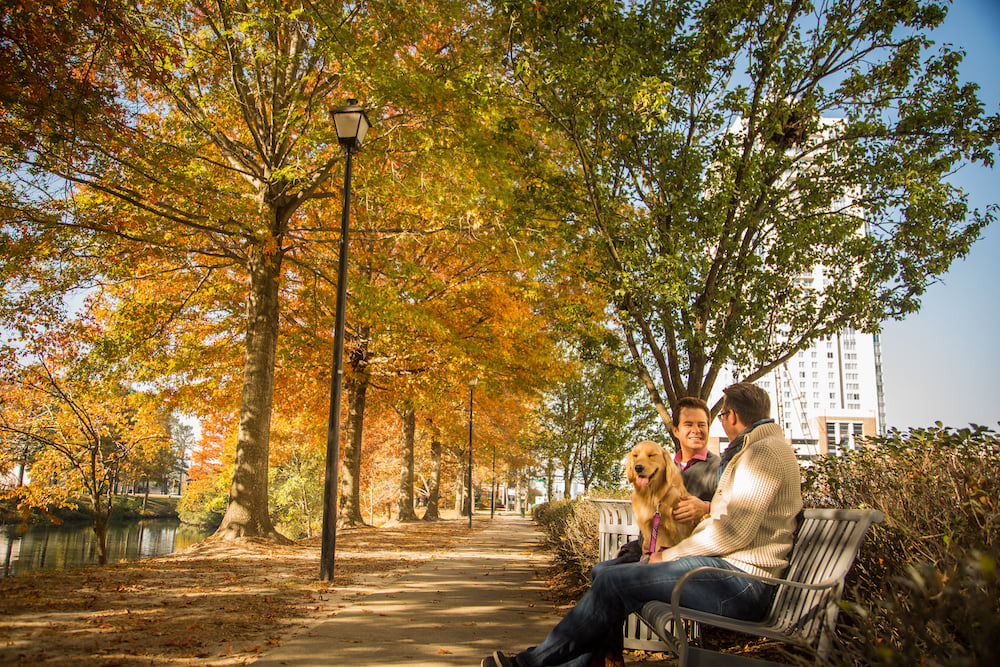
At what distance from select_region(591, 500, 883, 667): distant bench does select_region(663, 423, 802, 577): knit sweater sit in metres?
0.11

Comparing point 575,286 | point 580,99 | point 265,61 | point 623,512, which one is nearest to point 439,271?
point 575,286

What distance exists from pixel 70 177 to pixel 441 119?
19.7ft

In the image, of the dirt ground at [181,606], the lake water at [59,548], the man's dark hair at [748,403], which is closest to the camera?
the man's dark hair at [748,403]

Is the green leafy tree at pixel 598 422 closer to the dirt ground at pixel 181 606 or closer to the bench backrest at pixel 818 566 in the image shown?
the dirt ground at pixel 181 606

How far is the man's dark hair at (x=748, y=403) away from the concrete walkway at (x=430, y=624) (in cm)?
248

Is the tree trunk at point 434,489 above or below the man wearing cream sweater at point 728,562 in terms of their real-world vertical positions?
below

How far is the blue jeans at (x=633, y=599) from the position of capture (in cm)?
313

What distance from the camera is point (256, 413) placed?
1180cm

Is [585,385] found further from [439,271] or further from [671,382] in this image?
[671,382]

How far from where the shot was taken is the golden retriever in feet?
12.8

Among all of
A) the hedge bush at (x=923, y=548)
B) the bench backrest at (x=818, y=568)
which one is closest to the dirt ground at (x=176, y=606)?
the bench backrest at (x=818, y=568)

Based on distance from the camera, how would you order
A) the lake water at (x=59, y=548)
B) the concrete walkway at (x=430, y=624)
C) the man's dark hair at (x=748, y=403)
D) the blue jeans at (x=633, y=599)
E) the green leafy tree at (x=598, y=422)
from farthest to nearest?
the green leafy tree at (x=598, y=422), the lake water at (x=59, y=548), the concrete walkway at (x=430, y=624), the man's dark hair at (x=748, y=403), the blue jeans at (x=633, y=599)

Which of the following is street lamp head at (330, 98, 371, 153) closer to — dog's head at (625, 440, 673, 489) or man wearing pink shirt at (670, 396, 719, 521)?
man wearing pink shirt at (670, 396, 719, 521)

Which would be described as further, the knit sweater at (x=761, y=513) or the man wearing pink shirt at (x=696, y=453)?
the man wearing pink shirt at (x=696, y=453)
